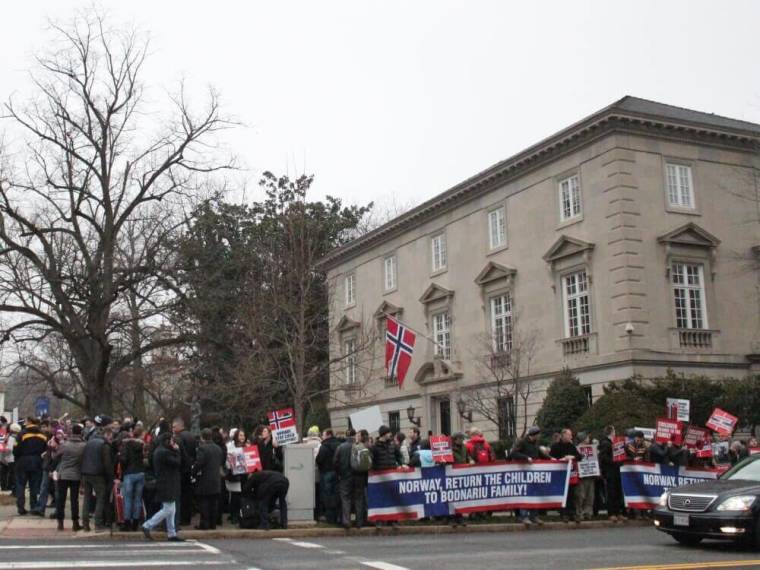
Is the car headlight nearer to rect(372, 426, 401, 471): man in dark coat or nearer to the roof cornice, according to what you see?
rect(372, 426, 401, 471): man in dark coat

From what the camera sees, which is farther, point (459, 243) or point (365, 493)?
point (459, 243)

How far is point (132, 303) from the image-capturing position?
1794 inches

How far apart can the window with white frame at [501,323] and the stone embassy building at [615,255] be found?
0.17 ft

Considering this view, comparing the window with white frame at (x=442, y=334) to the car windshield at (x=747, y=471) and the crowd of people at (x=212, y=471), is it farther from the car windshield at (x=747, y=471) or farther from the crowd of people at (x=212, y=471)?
the car windshield at (x=747, y=471)

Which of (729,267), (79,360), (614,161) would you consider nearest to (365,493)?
(614,161)

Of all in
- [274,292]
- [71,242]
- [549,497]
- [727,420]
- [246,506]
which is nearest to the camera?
[246,506]

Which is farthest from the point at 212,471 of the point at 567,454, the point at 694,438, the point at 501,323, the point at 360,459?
the point at 501,323

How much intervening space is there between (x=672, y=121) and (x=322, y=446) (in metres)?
20.5

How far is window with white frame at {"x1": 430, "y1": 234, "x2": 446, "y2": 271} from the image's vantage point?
4325 centimetres

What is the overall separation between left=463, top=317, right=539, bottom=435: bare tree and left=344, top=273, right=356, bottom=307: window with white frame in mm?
14116

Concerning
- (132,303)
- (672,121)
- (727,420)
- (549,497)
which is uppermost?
(672,121)

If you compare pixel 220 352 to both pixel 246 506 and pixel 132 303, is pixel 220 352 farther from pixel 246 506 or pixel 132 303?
pixel 246 506

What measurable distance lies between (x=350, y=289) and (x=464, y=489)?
3354cm

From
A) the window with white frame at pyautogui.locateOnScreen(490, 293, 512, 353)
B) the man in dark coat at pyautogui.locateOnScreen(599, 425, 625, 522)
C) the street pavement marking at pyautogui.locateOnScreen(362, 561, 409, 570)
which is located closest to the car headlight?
the street pavement marking at pyautogui.locateOnScreen(362, 561, 409, 570)
